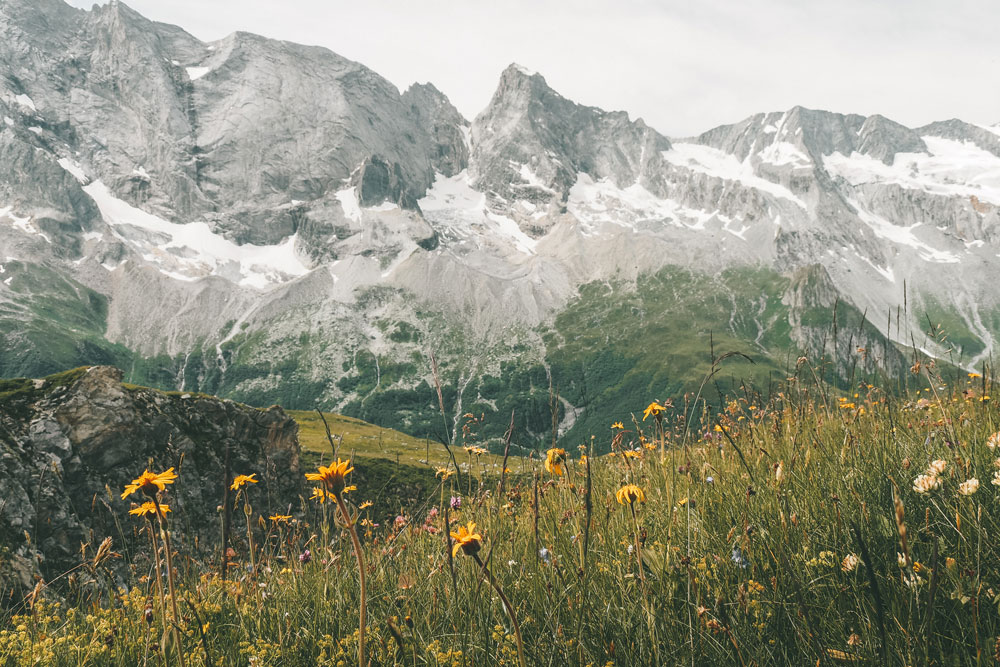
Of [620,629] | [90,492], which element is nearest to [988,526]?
[620,629]

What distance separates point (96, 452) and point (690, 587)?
69.3ft

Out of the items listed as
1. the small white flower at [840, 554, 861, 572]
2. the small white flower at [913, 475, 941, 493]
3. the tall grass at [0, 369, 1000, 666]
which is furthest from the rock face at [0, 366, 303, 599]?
the small white flower at [913, 475, 941, 493]

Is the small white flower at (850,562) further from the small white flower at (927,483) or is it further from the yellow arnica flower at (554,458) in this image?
the yellow arnica flower at (554,458)

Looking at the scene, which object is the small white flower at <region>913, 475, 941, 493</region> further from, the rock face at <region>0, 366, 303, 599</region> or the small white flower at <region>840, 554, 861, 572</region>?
the rock face at <region>0, 366, 303, 599</region>

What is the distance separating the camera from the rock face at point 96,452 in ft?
44.7

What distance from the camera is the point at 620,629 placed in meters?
2.80

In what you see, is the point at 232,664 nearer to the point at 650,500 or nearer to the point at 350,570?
the point at 350,570

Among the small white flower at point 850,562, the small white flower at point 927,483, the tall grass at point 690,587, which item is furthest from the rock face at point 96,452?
the small white flower at point 927,483

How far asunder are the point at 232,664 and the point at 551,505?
294 cm

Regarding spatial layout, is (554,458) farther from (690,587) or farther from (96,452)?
(96,452)

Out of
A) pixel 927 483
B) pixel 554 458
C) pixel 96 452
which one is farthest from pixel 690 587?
pixel 96 452

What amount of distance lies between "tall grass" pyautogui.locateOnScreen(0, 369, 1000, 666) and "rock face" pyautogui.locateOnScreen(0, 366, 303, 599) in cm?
968

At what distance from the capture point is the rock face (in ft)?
44.7

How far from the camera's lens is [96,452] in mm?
18047
